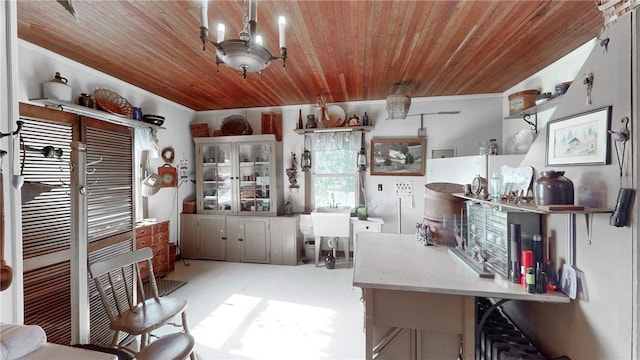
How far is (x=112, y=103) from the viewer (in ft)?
10.1

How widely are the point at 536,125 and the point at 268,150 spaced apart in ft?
12.6

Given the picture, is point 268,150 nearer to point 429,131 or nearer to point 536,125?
point 429,131

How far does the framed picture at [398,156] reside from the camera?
4.16 metres

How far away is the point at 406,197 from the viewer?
4203mm

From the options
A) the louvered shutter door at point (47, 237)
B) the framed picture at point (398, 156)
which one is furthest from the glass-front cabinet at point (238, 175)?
the louvered shutter door at point (47, 237)

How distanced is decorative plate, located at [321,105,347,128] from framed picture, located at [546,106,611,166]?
124 inches

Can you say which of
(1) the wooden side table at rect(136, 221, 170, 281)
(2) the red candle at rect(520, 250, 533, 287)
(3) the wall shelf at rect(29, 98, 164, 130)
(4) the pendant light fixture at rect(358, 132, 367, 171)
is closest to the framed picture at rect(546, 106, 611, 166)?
(2) the red candle at rect(520, 250, 533, 287)

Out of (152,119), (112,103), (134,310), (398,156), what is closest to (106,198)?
(134,310)

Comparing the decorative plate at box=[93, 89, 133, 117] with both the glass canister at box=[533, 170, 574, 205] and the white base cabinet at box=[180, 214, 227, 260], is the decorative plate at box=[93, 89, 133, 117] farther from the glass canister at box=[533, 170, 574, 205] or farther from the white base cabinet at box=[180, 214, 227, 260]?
the glass canister at box=[533, 170, 574, 205]

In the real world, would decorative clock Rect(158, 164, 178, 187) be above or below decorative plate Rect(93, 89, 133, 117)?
below

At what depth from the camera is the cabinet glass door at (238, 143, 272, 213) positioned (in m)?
4.35

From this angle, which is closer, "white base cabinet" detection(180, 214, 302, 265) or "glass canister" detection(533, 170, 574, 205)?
"glass canister" detection(533, 170, 574, 205)

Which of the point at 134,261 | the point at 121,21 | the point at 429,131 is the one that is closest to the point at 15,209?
the point at 134,261

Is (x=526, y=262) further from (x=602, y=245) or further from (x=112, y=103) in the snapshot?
(x=112, y=103)
